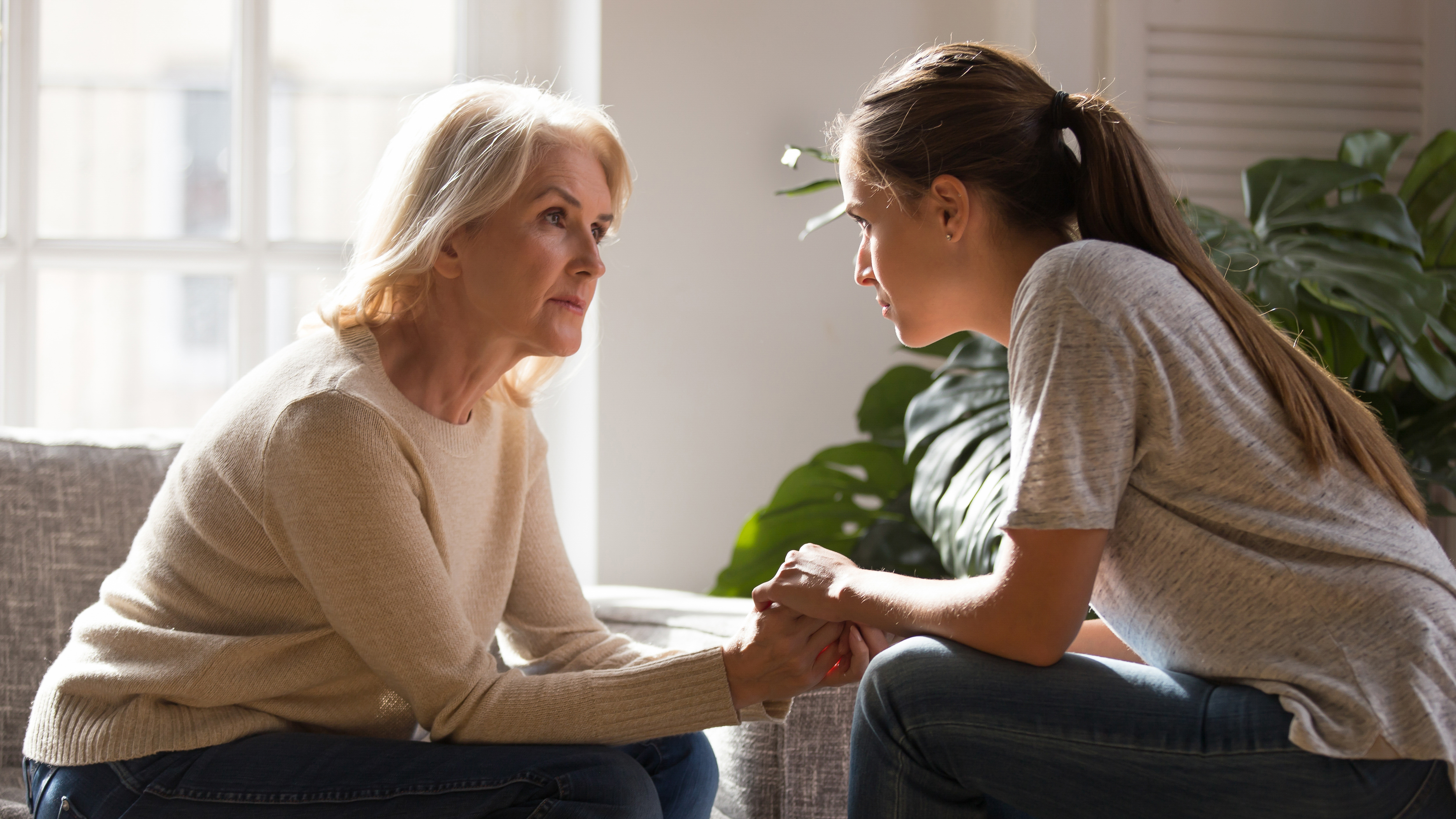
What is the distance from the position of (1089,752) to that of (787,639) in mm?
367

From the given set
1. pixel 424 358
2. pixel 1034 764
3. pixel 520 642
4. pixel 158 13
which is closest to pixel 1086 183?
pixel 1034 764

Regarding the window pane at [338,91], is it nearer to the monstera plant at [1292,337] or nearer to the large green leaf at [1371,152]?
the monstera plant at [1292,337]

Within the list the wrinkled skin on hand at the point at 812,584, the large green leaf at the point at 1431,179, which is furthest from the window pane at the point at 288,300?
the large green leaf at the point at 1431,179

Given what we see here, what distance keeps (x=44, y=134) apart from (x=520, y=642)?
1.57m

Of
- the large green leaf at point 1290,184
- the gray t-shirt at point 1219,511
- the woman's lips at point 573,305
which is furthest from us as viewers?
the large green leaf at point 1290,184

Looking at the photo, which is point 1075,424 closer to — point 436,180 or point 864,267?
point 864,267

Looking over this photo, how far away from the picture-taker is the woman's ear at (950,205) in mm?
1176

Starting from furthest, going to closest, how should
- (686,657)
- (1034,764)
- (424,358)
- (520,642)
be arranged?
1. (520,642)
2. (424,358)
3. (686,657)
4. (1034,764)

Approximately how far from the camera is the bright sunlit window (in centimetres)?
231

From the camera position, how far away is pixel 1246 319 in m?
1.05

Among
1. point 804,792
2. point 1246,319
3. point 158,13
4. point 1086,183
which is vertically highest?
point 158,13

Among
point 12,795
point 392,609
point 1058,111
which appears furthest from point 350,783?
point 1058,111

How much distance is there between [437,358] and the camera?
139 cm

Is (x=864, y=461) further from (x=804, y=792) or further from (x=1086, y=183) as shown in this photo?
(x=1086, y=183)
